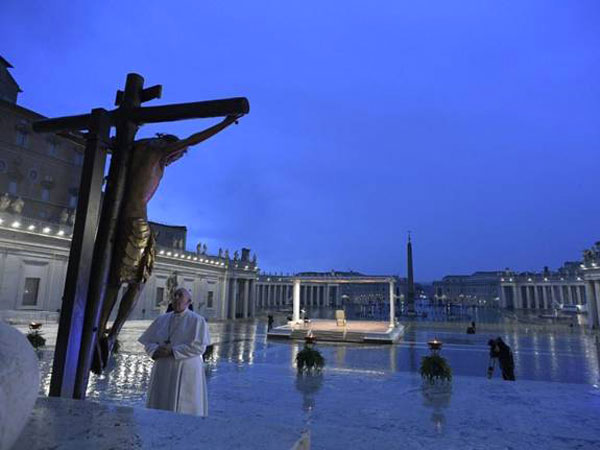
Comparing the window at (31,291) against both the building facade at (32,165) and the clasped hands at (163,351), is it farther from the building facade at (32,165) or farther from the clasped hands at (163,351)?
the clasped hands at (163,351)

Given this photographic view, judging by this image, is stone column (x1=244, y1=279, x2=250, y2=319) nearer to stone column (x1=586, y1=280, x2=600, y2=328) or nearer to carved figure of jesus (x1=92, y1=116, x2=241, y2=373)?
stone column (x1=586, y1=280, x2=600, y2=328)

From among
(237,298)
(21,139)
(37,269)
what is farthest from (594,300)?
(21,139)

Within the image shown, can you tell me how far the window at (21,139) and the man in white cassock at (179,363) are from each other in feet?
147

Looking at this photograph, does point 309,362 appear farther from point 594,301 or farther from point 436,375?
point 594,301

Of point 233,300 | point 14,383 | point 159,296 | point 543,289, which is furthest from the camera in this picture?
point 543,289

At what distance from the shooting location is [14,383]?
6.64ft

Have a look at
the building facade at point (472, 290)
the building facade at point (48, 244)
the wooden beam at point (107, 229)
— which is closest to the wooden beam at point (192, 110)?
the wooden beam at point (107, 229)

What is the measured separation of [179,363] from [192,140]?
2995mm

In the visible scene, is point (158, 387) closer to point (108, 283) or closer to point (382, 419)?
point (108, 283)

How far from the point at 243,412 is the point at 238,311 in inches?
2169

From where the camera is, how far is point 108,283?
4602 millimetres

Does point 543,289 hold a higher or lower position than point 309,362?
higher

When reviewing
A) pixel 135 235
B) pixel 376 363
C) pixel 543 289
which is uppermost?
pixel 543 289

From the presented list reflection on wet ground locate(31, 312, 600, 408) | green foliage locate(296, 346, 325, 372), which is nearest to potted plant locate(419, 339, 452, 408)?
reflection on wet ground locate(31, 312, 600, 408)
